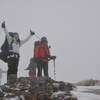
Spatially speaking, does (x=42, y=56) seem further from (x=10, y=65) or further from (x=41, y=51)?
(x=10, y=65)

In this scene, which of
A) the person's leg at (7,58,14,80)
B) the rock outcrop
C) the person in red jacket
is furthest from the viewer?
the person in red jacket

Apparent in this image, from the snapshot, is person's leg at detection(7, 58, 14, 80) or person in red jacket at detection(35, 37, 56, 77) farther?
person in red jacket at detection(35, 37, 56, 77)

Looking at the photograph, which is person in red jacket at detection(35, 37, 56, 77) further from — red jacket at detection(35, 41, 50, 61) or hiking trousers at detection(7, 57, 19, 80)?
hiking trousers at detection(7, 57, 19, 80)

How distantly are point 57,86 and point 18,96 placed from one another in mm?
1390

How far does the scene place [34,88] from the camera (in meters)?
5.29

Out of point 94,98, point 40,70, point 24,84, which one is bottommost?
point 94,98

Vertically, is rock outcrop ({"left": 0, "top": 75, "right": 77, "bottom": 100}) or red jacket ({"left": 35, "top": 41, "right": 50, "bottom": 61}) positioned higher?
red jacket ({"left": 35, "top": 41, "right": 50, "bottom": 61})

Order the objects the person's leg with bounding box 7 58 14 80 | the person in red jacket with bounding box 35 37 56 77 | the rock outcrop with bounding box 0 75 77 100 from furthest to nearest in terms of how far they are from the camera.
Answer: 1. the person in red jacket with bounding box 35 37 56 77
2. the person's leg with bounding box 7 58 14 80
3. the rock outcrop with bounding box 0 75 77 100

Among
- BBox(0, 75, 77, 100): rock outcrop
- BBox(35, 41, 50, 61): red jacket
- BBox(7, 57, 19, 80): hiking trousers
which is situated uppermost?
BBox(35, 41, 50, 61): red jacket

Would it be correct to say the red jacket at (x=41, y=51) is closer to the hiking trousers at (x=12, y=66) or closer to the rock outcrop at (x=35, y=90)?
the hiking trousers at (x=12, y=66)

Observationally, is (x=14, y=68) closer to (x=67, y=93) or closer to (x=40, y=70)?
(x=40, y=70)

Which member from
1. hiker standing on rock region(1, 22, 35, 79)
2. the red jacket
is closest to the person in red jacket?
the red jacket

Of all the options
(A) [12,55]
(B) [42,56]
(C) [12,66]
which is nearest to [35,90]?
(C) [12,66]

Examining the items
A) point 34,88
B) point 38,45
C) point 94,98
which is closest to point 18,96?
point 34,88
